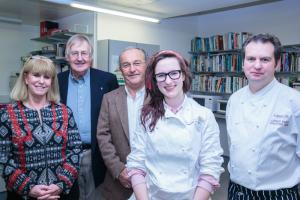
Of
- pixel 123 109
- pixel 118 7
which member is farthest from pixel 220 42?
pixel 123 109

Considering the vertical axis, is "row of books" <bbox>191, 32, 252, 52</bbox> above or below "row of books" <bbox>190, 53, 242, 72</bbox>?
above

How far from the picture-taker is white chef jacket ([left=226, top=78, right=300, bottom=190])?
5.01 ft

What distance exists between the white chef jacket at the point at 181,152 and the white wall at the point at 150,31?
12.9 feet

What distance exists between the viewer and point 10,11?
17.8 feet

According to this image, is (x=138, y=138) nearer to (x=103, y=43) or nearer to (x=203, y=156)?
(x=203, y=156)

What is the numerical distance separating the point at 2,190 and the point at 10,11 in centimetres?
308

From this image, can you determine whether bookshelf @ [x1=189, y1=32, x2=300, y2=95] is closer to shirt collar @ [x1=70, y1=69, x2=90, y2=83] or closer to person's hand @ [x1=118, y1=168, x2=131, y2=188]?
shirt collar @ [x1=70, y1=69, x2=90, y2=83]

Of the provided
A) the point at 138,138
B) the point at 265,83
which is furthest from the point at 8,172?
the point at 265,83

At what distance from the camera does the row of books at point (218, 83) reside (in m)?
5.43

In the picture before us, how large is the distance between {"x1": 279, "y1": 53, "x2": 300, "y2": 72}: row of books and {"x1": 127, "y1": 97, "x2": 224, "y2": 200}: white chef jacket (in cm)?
385

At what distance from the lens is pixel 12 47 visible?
6160 millimetres

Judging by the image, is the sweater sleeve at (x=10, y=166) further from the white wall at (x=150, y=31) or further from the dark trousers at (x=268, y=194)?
the white wall at (x=150, y=31)

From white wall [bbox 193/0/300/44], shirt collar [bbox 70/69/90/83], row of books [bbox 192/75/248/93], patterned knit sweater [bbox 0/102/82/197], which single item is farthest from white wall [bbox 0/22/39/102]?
patterned knit sweater [bbox 0/102/82/197]

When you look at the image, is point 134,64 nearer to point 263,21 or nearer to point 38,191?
point 38,191
